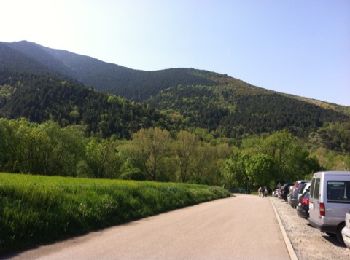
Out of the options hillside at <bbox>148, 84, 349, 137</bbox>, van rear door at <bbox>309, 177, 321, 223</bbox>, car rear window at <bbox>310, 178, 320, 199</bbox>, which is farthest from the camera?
hillside at <bbox>148, 84, 349, 137</bbox>

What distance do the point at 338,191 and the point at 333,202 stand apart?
361 millimetres

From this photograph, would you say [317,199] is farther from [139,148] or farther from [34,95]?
[34,95]

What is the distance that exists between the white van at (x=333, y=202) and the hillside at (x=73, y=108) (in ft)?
393

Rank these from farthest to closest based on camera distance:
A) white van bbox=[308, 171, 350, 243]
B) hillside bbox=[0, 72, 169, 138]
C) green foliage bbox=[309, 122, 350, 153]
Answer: green foliage bbox=[309, 122, 350, 153] < hillside bbox=[0, 72, 169, 138] < white van bbox=[308, 171, 350, 243]

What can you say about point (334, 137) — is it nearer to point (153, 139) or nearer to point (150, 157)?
point (153, 139)

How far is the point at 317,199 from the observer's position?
49.0ft

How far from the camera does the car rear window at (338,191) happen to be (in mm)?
14055

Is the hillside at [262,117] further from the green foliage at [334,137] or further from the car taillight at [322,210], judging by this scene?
the car taillight at [322,210]

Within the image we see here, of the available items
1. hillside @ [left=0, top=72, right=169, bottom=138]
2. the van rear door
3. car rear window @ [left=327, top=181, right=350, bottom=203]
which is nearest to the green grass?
the van rear door

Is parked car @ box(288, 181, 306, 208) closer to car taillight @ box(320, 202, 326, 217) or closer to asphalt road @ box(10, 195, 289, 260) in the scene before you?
asphalt road @ box(10, 195, 289, 260)

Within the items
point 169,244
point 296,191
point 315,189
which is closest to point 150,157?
point 296,191

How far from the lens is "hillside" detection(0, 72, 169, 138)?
13600 centimetres

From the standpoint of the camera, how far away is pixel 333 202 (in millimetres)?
14117

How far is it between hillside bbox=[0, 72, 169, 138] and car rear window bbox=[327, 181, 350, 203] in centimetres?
12011
